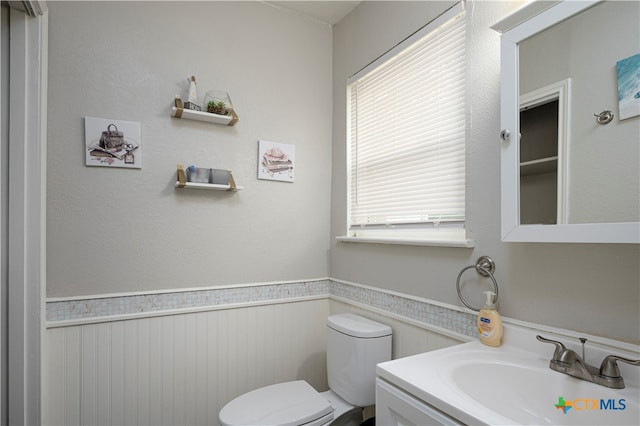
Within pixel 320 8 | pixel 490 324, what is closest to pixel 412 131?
pixel 490 324

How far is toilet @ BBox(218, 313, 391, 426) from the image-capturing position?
1.38 m

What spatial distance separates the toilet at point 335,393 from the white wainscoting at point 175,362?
1.05 feet

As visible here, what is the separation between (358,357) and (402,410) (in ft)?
2.03

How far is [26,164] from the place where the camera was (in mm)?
1278

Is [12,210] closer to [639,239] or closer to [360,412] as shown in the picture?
[360,412]

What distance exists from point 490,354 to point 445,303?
0.32m

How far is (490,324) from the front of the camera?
3.78 feet

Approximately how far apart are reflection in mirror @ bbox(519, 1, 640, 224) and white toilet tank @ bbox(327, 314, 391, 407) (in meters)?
0.86

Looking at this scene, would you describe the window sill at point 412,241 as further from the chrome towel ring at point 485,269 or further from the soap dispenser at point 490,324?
the soap dispenser at point 490,324

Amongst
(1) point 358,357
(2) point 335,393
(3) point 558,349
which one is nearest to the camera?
(3) point 558,349

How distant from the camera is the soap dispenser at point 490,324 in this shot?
1146mm

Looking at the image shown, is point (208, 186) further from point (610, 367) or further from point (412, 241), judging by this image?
point (610, 367)

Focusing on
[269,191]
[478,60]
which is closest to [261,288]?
[269,191]

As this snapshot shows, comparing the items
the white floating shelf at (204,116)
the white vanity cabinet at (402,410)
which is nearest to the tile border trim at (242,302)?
the white vanity cabinet at (402,410)
